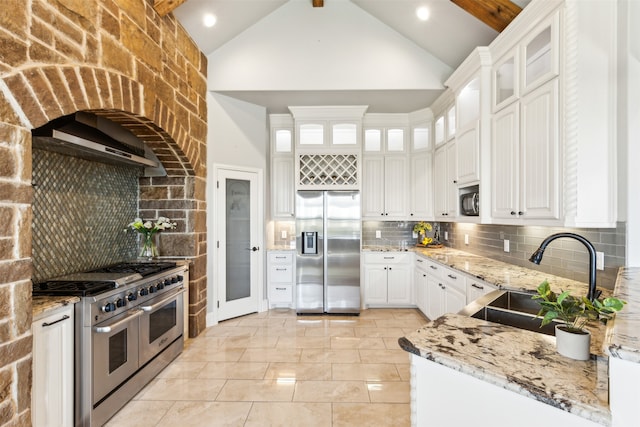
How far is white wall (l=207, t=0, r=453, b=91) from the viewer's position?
3.88m

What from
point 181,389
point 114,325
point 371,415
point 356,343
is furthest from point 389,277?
point 114,325

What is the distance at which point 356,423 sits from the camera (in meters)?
2.14

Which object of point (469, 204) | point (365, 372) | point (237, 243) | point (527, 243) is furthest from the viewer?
point (237, 243)

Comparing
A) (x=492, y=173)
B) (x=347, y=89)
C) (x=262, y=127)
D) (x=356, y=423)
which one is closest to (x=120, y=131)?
(x=262, y=127)

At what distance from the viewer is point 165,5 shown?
9.45 feet

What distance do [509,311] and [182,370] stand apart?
8.83 feet

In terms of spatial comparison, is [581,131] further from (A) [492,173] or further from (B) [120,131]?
(B) [120,131]

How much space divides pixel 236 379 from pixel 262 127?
10.7 ft

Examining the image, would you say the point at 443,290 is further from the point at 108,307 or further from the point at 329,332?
the point at 108,307

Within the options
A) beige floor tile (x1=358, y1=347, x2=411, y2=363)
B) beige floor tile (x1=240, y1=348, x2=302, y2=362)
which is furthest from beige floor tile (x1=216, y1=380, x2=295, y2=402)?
beige floor tile (x1=358, y1=347, x2=411, y2=363)

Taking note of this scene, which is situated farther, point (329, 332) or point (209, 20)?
point (329, 332)

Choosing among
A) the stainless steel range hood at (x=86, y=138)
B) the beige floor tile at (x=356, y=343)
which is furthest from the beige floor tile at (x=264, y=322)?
the stainless steel range hood at (x=86, y=138)

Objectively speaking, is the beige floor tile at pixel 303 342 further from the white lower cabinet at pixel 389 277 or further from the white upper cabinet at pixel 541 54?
the white upper cabinet at pixel 541 54

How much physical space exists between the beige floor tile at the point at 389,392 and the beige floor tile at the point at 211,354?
4.40 ft
